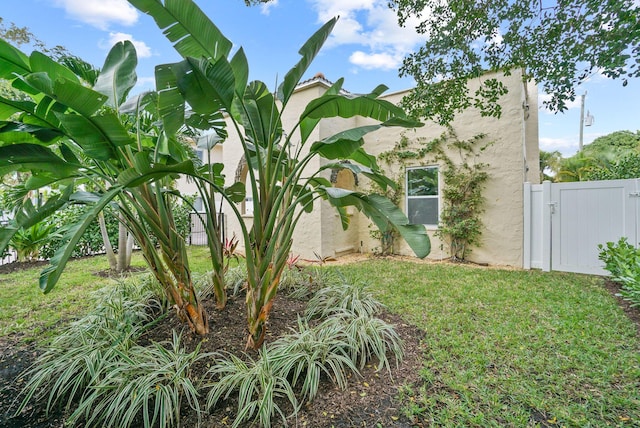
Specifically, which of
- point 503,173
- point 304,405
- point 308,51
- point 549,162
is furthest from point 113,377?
point 549,162

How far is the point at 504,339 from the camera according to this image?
3287 mm

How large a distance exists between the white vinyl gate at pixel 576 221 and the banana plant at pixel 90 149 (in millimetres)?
7187

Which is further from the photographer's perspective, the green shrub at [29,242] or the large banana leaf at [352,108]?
the green shrub at [29,242]

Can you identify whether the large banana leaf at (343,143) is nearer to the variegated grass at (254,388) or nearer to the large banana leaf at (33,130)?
the variegated grass at (254,388)

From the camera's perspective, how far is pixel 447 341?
3.24 metres

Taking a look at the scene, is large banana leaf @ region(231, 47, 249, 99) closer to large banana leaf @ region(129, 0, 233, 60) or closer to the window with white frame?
large banana leaf @ region(129, 0, 233, 60)

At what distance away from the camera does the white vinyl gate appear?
551cm

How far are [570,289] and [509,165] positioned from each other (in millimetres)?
3218

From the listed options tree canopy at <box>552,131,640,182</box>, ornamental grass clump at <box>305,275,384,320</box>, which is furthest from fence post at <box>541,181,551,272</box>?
ornamental grass clump at <box>305,275,384,320</box>

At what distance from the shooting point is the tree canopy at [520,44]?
9.77 ft

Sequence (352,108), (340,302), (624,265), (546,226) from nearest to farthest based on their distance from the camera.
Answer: (352,108)
(340,302)
(624,265)
(546,226)

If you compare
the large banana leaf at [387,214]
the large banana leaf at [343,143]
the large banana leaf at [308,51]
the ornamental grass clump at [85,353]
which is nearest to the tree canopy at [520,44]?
the large banana leaf at [308,51]

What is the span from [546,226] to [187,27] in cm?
756

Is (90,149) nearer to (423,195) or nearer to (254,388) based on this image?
(254,388)
